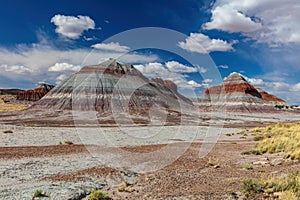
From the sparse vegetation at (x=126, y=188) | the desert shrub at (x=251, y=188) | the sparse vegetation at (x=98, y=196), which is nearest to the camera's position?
the desert shrub at (x=251, y=188)

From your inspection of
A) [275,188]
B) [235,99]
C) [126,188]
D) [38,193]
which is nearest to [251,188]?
[275,188]

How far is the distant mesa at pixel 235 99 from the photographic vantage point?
141375mm

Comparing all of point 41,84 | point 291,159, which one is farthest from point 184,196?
point 41,84

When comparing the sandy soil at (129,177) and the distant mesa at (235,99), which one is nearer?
the sandy soil at (129,177)

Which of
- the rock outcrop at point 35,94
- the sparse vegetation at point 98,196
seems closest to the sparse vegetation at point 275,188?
the sparse vegetation at point 98,196

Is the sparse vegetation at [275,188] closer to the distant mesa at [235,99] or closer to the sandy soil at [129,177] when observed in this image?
the sandy soil at [129,177]

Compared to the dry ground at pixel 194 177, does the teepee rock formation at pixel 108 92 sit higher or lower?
higher

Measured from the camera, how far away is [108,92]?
105 m

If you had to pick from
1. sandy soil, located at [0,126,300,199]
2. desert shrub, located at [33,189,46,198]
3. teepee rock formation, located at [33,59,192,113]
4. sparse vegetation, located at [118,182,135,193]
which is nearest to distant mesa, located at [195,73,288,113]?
teepee rock formation, located at [33,59,192,113]

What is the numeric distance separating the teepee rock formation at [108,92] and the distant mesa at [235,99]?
32319 millimetres

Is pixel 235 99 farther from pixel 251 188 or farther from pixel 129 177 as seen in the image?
pixel 251 188

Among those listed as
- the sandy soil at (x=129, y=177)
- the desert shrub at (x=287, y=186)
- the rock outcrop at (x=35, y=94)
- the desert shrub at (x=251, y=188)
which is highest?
the rock outcrop at (x=35, y=94)

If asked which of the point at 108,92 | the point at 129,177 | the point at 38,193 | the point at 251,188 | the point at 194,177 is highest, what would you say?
the point at 108,92

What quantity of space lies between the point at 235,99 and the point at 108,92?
71.8 meters
